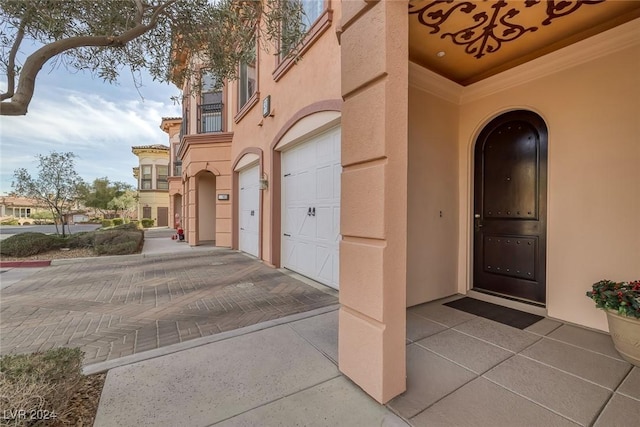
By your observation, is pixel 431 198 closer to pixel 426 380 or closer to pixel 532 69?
pixel 532 69

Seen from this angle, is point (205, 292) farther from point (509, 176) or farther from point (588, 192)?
point (588, 192)

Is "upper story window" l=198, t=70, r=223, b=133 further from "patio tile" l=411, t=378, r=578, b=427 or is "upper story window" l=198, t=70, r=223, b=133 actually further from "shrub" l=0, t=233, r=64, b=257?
"patio tile" l=411, t=378, r=578, b=427

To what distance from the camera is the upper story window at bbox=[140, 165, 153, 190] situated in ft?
82.6

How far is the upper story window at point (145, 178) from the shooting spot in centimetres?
2517

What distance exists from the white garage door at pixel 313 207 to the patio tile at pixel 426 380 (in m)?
2.22

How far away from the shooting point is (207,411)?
1819mm

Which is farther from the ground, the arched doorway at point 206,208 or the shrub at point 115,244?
the arched doorway at point 206,208

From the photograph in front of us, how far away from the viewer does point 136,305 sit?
3908 millimetres

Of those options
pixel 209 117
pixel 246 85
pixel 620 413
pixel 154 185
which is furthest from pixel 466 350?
pixel 154 185

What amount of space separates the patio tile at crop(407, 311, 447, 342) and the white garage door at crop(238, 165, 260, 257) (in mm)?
5218

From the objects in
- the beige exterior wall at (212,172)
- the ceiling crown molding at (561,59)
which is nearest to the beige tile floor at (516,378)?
the ceiling crown molding at (561,59)

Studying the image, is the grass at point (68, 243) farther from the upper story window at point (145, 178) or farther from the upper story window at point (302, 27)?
the upper story window at point (145, 178)

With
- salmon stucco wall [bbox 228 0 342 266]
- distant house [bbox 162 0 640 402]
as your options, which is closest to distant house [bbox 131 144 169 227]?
salmon stucco wall [bbox 228 0 342 266]

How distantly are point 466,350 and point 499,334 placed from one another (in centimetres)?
61
